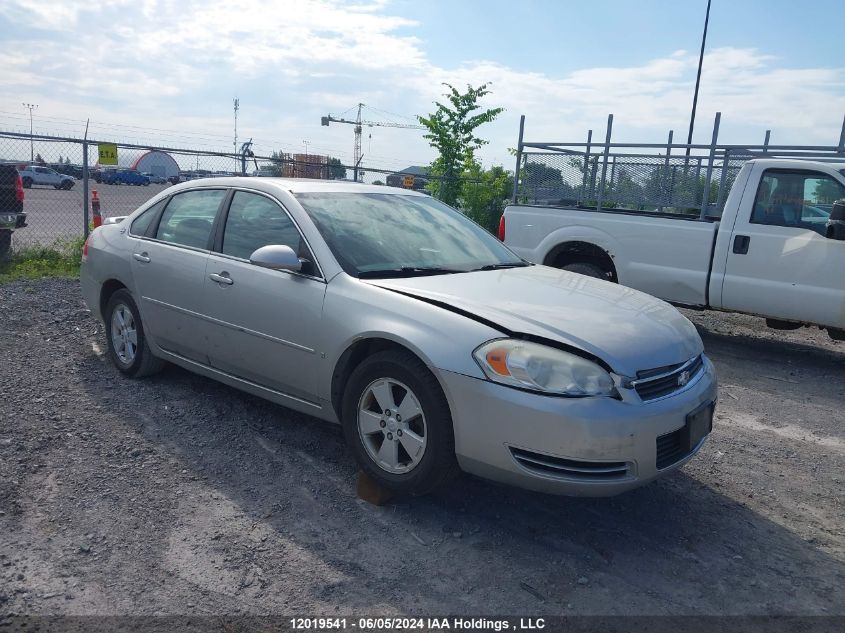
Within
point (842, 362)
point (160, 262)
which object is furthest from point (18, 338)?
point (842, 362)

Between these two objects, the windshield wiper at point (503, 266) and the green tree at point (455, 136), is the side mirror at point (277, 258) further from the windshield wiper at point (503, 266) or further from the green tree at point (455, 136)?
the green tree at point (455, 136)

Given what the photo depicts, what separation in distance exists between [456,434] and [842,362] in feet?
18.4

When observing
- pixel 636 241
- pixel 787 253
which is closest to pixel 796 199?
pixel 787 253

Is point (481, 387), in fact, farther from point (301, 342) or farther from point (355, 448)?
point (301, 342)

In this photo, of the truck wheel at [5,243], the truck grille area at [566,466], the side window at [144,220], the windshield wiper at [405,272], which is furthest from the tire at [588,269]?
the truck wheel at [5,243]

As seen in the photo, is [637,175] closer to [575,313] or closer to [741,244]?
[741,244]

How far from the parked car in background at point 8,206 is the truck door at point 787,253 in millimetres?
9080

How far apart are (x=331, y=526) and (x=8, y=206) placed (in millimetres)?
9006

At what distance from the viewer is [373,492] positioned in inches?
148

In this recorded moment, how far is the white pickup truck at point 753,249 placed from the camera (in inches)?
263

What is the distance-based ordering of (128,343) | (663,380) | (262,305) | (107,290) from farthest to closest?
(107,290) < (128,343) < (262,305) < (663,380)

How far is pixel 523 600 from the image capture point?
2.95 meters

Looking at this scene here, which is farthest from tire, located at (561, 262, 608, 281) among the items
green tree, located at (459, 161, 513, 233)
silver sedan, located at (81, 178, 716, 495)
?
green tree, located at (459, 161, 513, 233)

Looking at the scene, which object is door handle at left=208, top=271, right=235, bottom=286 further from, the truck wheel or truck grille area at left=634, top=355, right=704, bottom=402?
the truck wheel
